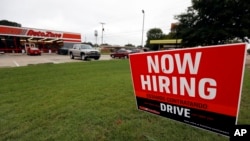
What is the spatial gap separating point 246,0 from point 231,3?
4.60 ft

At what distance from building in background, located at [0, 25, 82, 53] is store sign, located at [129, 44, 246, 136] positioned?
1465 inches

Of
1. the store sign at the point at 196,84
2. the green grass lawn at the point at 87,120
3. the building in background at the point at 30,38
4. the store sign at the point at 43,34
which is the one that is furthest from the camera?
the store sign at the point at 43,34

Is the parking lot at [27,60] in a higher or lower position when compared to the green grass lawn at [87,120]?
higher

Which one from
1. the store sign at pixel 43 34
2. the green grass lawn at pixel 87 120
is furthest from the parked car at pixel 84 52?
the store sign at pixel 43 34

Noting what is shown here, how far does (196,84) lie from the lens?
1.95 metres

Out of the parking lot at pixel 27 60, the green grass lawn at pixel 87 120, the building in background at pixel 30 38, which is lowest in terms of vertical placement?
the green grass lawn at pixel 87 120

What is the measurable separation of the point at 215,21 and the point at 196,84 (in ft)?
80.1

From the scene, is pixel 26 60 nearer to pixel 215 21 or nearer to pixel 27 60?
pixel 27 60

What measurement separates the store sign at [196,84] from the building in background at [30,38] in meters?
37.2

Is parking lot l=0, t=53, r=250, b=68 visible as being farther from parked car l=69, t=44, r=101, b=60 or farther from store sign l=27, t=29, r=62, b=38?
store sign l=27, t=29, r=62, b=38

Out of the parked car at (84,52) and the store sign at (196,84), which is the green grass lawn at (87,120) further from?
the parked car at (84,52)

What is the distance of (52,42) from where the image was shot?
43.5m

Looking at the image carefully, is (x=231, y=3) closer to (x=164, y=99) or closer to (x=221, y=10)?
(x=221, y=10)

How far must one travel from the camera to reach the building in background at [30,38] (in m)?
35.3
